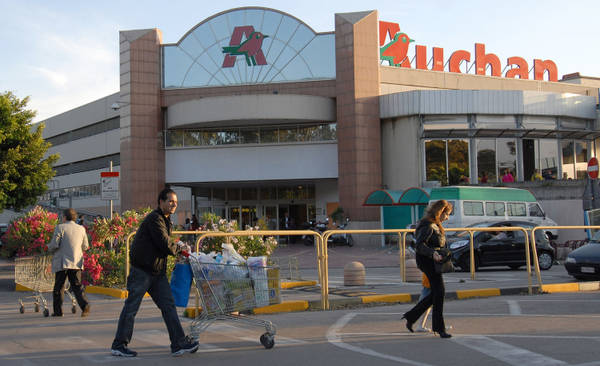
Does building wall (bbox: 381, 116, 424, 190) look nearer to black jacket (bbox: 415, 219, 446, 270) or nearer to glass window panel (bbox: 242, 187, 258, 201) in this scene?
glass window panel (bbox: 242, 187, 258, 201)

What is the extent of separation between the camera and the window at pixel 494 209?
25.3 meters

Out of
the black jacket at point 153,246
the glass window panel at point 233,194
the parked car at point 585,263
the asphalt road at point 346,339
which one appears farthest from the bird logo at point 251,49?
the black jacket at point 153,246

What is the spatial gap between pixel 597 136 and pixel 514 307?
3165 centimetres

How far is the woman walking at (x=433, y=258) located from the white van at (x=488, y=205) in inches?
660

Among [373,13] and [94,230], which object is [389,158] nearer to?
[373,13]

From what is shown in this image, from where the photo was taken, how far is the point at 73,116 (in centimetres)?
5284

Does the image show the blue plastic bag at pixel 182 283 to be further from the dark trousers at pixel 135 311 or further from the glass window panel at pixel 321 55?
the glass window panel at pixel 321 55

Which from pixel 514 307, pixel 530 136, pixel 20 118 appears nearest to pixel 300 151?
pixel 530 136

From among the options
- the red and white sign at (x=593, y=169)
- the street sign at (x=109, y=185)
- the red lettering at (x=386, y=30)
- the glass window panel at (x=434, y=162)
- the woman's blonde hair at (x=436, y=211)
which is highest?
the red lettering at (x=386, y=30)

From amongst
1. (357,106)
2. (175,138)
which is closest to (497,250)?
(357,106)

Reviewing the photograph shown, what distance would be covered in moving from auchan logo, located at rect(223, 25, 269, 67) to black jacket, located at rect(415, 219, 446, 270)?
29.2m

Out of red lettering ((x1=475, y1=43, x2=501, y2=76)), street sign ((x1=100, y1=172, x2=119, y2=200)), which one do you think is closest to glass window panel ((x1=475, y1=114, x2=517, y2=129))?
red lettering ((x1=475, y1=43, x2=501, y2=76))

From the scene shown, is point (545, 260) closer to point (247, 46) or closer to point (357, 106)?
point (357, 106)

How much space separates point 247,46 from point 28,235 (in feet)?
73.5
